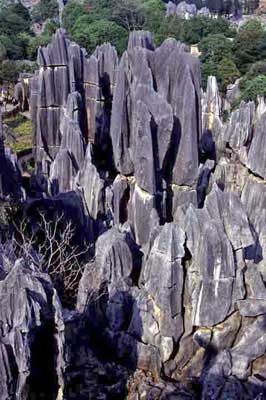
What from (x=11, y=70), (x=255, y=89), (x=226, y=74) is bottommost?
(x=255, y=89)

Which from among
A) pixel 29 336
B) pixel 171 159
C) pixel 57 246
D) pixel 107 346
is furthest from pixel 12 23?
pixel 29 336

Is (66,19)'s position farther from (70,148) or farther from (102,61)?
(70,148)

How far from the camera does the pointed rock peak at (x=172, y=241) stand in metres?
9.59

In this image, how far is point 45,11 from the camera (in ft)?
216

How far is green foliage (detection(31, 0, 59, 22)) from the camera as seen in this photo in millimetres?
65750

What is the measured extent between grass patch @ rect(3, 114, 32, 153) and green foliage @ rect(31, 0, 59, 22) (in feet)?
124

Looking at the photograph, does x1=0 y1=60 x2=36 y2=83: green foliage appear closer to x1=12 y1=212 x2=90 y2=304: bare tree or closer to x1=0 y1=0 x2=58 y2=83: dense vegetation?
x1=0 y1=0 x2=58 y2=83: dense vegetation

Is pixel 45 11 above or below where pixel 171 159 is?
above

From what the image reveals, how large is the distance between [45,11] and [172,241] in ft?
202

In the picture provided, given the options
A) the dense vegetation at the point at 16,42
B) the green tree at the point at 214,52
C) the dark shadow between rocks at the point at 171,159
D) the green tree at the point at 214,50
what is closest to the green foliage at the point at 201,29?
the green tree at the point at 214,52

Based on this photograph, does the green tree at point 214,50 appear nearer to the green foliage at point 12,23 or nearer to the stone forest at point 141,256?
the green foliage at point 12,23

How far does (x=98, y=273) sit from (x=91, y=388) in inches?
85.0

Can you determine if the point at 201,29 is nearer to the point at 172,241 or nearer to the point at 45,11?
the point at 45,11

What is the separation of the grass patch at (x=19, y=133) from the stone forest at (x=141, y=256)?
842 centimetres
